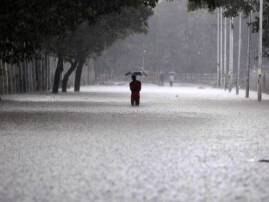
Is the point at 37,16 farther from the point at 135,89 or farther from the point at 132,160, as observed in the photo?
the point at 132,160

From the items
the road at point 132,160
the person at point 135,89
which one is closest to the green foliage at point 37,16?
the person at point 135,89

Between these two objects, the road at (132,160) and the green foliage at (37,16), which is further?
the green foliage at (37,16)

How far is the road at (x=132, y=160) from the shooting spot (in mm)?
9242

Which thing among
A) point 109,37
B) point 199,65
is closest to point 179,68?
point 199,65

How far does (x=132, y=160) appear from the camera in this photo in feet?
41.9

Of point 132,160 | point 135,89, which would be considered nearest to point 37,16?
point 135,89

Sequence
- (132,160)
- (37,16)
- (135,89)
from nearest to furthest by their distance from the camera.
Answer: (132,160) < (37,16) < (135,89)

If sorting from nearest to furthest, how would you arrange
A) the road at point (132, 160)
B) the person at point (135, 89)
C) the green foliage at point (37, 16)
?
the road at point (132, 160) → the green foliage at point (37, 16) → the person at point (135, 89)

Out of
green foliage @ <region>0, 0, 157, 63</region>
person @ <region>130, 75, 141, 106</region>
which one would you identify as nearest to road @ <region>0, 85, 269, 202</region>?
green foliage @ <region>0, 0, 157, 63</region>

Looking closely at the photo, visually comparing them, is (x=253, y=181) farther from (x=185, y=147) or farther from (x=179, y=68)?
(x=179, y=68)

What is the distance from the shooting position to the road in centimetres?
924

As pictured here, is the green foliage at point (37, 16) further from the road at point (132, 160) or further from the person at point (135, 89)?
the road at point (132, 160)

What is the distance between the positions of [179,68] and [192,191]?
124 meters

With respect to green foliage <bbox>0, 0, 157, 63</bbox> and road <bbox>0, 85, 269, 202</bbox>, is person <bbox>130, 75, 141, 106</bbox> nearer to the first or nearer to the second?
green foliage <bbox>0, 0, 157, 63</bbox>
